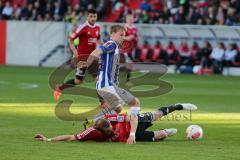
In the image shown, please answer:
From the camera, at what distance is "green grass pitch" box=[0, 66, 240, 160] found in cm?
1118

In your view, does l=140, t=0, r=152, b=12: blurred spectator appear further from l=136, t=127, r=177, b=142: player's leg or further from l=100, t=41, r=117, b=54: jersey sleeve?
l=136, t=127, r=177, b=142: player's leg

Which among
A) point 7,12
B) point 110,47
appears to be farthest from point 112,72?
point 7,12

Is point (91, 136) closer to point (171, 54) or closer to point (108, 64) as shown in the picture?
point (108, 64)

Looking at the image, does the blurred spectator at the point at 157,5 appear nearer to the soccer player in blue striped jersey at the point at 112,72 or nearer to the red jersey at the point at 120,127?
the soccer player in blue striped jersey at the point at 112,72

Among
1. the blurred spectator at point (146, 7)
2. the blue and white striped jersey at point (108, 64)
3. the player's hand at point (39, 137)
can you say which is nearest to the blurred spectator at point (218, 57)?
the blurred spectator at point (146, 7)

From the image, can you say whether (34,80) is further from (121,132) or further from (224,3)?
(121,132)

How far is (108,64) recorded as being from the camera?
44.5 feet

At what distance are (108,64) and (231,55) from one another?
74.6ft

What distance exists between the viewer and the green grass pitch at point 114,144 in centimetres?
1118

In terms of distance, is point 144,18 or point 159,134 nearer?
point 159,134

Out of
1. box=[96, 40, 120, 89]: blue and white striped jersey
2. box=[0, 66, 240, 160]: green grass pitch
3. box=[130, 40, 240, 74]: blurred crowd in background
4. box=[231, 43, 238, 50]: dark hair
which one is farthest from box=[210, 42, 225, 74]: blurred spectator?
box=[96, 40, 120, 89]: blue and white striped jersey

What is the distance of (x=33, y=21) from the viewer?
4147cm

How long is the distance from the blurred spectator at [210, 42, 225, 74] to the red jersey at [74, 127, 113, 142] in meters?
23.5

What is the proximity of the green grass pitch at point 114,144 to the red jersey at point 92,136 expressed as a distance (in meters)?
0.15
